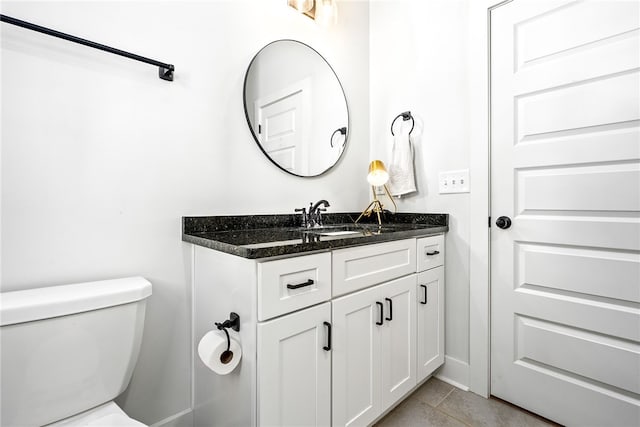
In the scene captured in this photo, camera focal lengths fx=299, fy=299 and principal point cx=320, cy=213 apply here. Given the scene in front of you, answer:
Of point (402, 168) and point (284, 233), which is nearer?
point (284, 233)

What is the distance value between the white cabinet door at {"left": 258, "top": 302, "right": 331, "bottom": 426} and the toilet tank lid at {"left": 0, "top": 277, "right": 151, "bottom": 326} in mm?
463

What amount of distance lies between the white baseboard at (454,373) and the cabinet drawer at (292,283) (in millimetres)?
1106

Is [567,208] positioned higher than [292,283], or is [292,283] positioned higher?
[567,208]

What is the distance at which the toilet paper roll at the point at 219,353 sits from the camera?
3.04 feet

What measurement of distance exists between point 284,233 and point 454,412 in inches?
48.1

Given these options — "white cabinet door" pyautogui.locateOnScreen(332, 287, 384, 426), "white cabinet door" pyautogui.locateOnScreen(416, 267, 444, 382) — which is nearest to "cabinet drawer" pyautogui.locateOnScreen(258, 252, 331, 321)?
"white cabinet door" pyautogui.locateOnScreen(332, 287, 384, 426)

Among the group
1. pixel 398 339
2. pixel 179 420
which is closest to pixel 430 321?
pixel 398 339

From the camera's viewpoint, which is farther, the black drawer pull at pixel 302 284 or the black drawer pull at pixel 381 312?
the black drawer pull at pixel 381 312

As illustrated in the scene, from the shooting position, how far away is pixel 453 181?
170 cm

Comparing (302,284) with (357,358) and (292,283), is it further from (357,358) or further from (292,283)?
(357,358)

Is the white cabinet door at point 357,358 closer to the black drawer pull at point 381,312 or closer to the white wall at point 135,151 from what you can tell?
the black drawer pull at point 381,312

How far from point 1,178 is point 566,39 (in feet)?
7.31

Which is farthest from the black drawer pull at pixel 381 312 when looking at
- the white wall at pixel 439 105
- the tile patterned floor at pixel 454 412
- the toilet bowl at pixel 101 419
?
the toilet bowl at pixel 101 419

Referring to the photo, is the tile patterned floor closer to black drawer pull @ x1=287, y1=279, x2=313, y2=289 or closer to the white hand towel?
black drawer pull @ x1=287, y1=279, x2=313, y2=289
